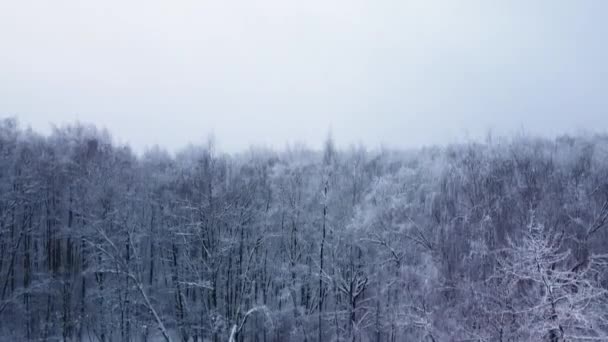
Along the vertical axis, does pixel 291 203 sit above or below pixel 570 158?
below

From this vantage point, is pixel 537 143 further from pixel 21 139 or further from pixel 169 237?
pixel 21 139

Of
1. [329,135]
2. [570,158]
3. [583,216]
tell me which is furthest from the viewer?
[329,135]

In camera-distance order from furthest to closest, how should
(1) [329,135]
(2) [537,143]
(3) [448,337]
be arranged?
(1) [329,135], (2) [537,143], (3) [448,337]

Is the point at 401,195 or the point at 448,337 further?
the point at 401,195

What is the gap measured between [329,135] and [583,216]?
22.4 m

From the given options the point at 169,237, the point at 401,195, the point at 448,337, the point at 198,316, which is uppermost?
the point at 401,195

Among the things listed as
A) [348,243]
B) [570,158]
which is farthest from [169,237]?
[570,158]

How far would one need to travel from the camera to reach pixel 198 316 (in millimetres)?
27703

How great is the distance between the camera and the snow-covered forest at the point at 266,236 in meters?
20.4

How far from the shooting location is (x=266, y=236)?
2731 cm

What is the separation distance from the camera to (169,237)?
3017cm

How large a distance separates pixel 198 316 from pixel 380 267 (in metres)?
10.6

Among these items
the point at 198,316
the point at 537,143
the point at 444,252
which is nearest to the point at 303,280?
the point at 198,316

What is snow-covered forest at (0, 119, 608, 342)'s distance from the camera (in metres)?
20.4
